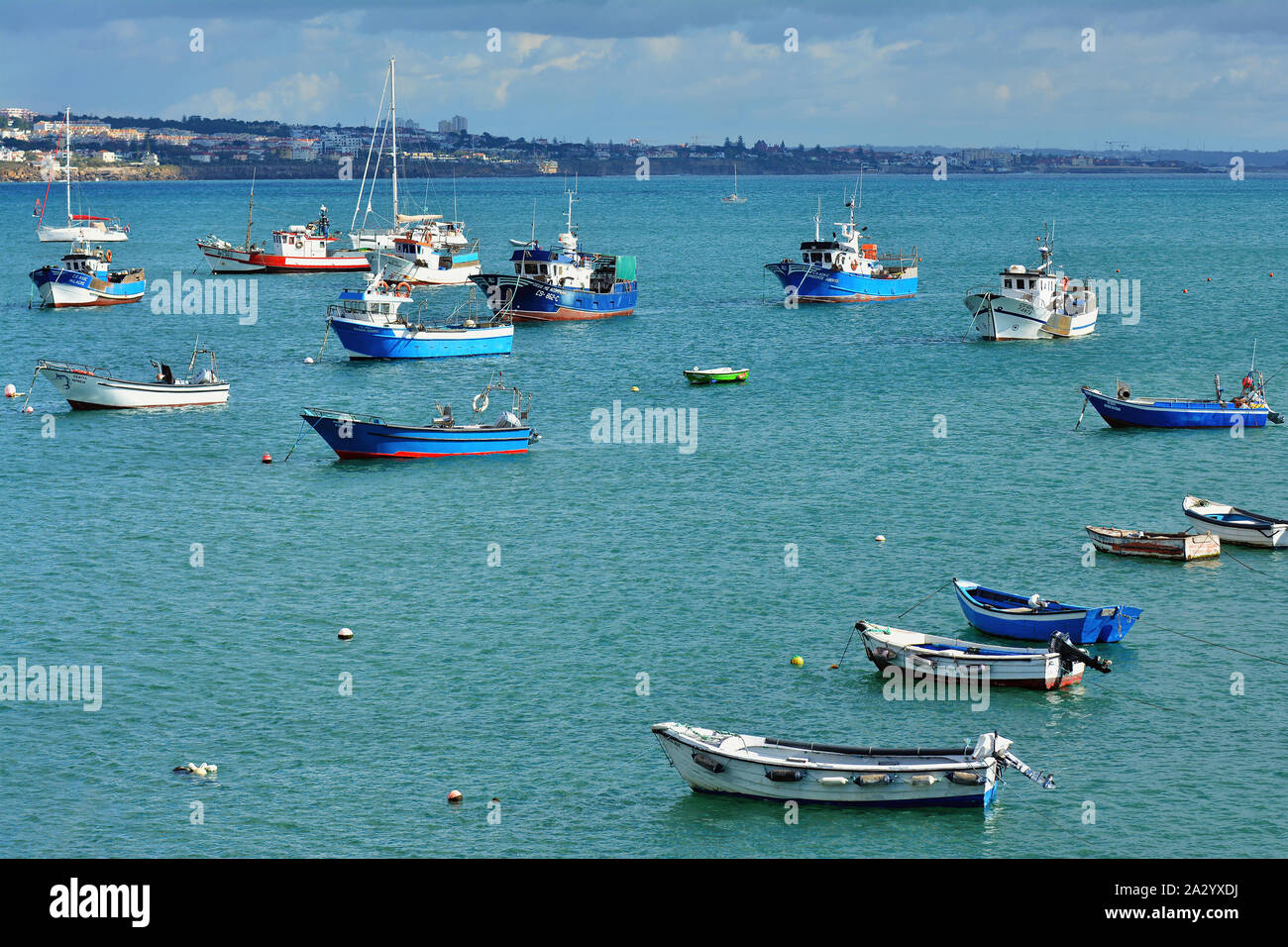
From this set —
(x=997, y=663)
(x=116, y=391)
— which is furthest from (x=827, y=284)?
(x=997, y=663)

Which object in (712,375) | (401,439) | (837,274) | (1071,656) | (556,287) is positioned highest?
(837,274)

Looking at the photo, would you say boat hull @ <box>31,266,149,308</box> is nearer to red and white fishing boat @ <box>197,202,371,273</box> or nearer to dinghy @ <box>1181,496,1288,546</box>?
red and white fishing boat @ <box>197,202,371,273</box>

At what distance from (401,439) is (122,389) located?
18.7 meters

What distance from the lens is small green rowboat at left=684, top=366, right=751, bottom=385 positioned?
255 feet

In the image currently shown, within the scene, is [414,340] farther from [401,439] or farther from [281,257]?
[281,257]

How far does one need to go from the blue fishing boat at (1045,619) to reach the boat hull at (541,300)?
208 ft

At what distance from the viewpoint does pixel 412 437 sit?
57.8 m

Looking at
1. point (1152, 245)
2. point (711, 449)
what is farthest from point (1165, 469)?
point (1152, 245)

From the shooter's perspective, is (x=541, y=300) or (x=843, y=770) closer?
(x=843, y=770)

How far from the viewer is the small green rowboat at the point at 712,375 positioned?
77625mm

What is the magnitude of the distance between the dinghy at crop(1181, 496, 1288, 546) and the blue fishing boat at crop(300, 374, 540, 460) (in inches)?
1017

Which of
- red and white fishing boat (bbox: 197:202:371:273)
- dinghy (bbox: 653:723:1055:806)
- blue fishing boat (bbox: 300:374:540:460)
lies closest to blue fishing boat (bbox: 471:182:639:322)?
blue fishing boat (bbox: 300:374:540:460)
